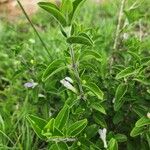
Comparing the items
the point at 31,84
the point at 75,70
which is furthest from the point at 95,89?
the point at 31,84

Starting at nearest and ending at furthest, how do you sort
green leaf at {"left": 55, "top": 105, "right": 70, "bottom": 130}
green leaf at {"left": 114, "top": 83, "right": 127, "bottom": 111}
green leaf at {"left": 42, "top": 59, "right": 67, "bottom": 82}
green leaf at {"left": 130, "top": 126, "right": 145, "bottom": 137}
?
green leaf at {"left": 55, "top": 105, "right": 70, "bottom": 130}, green leaf at {"left": 42, "top": 59, "right": 67, "bottom": 82}, green leaf at {"left": 130, "top": 126, "right": 145, "bottom": 137}, green leaf at {"left": 114, "top": 83, "right": 127, "bottom": 111}

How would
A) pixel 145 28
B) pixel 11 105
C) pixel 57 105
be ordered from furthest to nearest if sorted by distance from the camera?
pixel 145 28
pixel 11 105
pixel 57 105

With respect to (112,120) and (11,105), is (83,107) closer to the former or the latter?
(112,120)

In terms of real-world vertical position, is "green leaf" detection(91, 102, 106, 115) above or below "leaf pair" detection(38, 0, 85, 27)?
below

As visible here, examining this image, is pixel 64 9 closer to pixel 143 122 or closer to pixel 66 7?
pixel 66 7

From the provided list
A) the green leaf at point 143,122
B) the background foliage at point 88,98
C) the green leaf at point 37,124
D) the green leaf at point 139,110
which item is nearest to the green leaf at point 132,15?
the background foliage at point 88,98

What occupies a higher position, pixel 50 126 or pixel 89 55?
pixel 89 55

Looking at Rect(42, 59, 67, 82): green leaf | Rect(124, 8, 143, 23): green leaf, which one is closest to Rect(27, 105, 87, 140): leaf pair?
Rect(42, 59, 67, 82): green leaf

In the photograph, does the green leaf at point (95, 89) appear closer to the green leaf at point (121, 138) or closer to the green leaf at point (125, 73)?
the green leaf at point (125, 73)

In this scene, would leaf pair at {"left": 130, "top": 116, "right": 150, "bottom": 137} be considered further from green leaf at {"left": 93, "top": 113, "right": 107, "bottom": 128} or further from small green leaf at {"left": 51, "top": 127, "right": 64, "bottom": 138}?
small green leaf at {"left": 51, "top": 127, "right": 64, "bottom": 138}

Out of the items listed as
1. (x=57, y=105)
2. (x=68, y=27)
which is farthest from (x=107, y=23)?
(x=68, y=27)

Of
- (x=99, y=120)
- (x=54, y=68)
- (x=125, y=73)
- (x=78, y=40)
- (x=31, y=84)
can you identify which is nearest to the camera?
(x=78, y=40)
